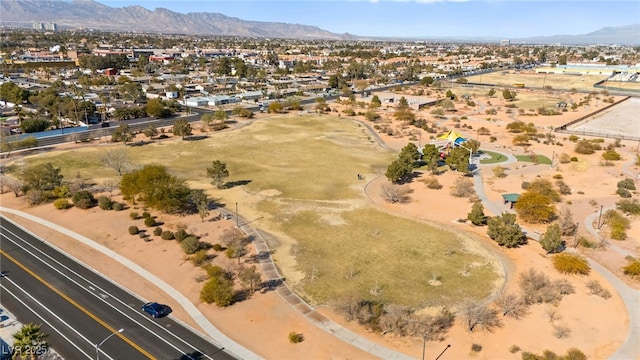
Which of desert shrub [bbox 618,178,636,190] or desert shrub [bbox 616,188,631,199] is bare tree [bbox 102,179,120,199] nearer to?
desert shrub [bbox 616,188,631,199]

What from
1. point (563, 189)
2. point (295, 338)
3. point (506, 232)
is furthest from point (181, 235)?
point (563, 189)

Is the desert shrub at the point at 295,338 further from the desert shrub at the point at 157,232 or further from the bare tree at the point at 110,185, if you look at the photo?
the bare tree at the point at 110,185

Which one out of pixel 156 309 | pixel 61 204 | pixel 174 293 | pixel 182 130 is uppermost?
pixel 182 130

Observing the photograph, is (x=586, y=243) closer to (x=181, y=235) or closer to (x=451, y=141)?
(x=451, y=141)

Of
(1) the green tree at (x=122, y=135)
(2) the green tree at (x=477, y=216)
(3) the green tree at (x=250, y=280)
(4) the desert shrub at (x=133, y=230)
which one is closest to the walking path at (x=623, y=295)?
(2) the green tree at (x=477, y=216)

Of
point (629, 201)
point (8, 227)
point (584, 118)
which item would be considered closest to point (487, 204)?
point (629, 201)

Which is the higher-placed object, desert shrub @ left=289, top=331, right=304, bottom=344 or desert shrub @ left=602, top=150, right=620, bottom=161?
desert shrub @ left=602, top=150, right=620, bottom=161

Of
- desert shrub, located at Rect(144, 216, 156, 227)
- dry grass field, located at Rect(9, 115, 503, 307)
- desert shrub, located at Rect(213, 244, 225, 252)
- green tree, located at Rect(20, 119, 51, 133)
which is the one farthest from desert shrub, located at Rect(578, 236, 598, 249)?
green tree, located at Rect(20, 119, 51, 133)
